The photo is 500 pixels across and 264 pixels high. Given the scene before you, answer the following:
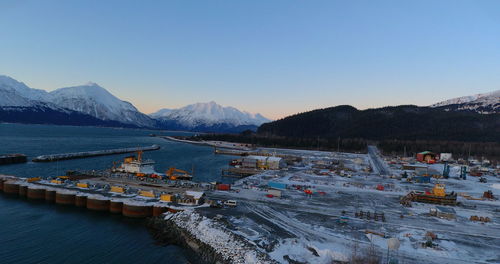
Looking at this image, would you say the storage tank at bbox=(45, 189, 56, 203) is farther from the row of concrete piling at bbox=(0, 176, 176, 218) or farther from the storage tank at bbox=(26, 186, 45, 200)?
the storage tank at bbox=(26, 186, 45, 200)

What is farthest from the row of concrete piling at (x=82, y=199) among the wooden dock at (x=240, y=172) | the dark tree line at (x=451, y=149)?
the dark tree line at (x=451, y=149)

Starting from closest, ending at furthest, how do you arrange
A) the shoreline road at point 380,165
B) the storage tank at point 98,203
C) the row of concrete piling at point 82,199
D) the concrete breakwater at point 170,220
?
the concrete breakwater at point 170,220 < the row of concrete piling at point 82,199 < the storage tank at point 98,203 < the shoreline road at point 380,165

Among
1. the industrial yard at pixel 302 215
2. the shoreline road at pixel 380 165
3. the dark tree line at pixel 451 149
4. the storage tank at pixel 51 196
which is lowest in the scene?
the storage tank at pixel 51 196

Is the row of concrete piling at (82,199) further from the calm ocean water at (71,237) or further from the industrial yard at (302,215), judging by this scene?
the calm ocean water at (71,237)

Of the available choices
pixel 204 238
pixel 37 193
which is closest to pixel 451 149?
pixel 204 238

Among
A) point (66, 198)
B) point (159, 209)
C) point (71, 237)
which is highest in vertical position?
point (159, 209)

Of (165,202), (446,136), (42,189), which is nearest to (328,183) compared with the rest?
(165,202)

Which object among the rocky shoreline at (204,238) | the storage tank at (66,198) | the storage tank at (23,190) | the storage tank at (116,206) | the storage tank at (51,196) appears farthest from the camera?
the storage tank at (23,190)

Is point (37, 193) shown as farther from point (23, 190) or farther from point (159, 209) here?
point (159, 209)
